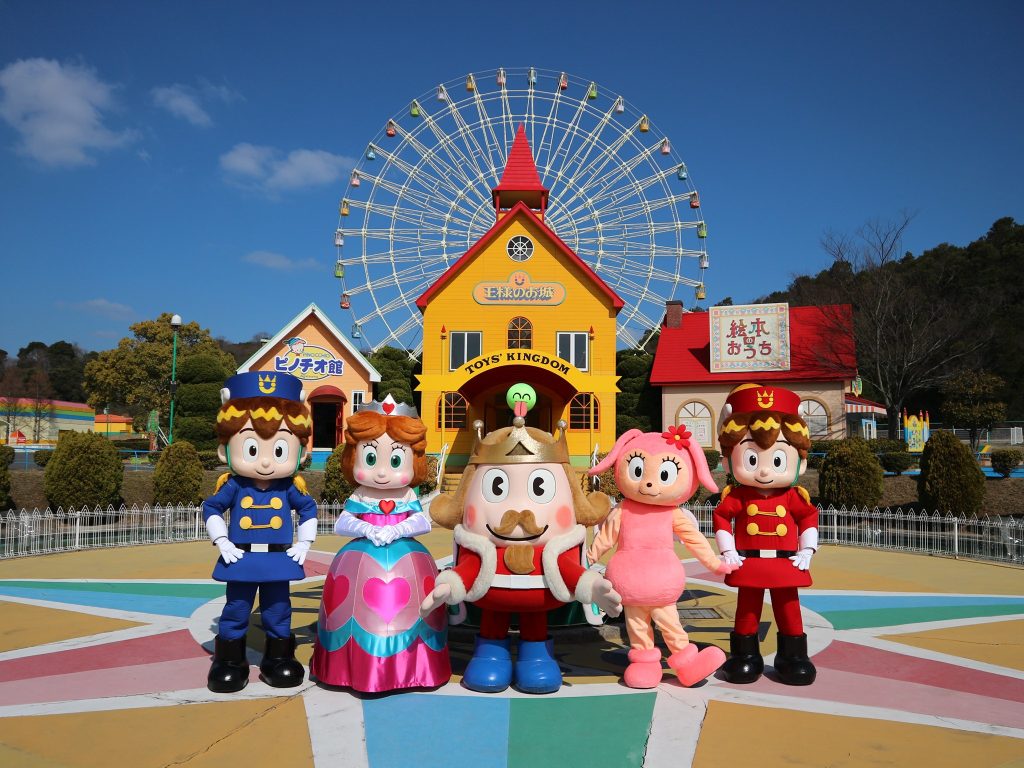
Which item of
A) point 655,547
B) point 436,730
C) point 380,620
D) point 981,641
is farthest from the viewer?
point 981,641

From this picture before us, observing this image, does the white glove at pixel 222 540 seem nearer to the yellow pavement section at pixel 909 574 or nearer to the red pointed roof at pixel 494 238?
the yellow pavement section at pixel 909 574

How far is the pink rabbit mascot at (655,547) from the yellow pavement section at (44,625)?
557 cm

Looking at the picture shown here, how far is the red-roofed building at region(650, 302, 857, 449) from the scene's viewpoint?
2666 centimetres

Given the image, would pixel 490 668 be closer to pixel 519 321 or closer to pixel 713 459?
pixel 713 459

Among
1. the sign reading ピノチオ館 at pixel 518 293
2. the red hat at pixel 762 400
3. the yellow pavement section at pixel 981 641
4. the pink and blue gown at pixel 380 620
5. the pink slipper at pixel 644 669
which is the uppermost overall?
the sign reading ピノチオ館 at pixel 518 293

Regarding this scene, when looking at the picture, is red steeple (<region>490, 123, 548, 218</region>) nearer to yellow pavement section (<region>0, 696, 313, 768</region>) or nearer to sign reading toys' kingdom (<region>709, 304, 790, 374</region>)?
sign reading toys' kingdom (<region>709, 304, 790, 374</region>)

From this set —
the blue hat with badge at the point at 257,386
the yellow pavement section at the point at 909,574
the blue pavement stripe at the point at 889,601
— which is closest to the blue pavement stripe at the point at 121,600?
the blue hat with badge at the point at 257,386

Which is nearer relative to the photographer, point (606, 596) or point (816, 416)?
point (606, 596)

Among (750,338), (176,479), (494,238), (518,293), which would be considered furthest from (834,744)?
(750,338)

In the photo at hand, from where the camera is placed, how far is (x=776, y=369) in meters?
27.0

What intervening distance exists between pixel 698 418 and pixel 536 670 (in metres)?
23.3

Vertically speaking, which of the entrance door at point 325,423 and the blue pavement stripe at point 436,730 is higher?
the entrance door at point 325,423

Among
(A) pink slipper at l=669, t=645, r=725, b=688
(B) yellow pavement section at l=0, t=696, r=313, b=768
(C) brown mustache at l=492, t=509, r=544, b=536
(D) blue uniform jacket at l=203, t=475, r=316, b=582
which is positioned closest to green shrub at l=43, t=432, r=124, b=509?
(D) blue uniform jacket at l=203, t=475, r=316, b=582

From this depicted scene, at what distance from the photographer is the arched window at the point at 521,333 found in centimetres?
2616
